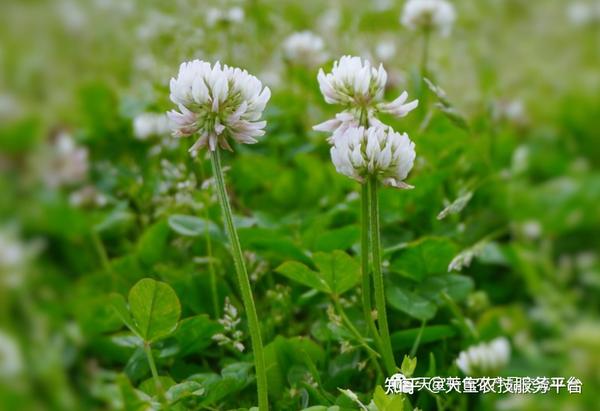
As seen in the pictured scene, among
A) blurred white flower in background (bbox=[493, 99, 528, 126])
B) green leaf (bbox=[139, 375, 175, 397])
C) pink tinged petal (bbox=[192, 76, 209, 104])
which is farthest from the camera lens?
blurred white flower in background (bbox=[493, 99, 528, 126])

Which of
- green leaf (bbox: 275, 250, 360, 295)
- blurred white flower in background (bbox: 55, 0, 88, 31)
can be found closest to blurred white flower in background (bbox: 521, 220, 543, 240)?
green leaf (bbox: 275, 250, 360, 295)

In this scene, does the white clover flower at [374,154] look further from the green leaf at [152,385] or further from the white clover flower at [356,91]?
the green leaf at [152,385]

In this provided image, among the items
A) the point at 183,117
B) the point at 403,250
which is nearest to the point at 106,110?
the point at 403,250

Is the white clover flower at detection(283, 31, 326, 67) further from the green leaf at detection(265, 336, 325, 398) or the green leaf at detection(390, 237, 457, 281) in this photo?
the green leaf at detection(265, 336, 325, 398)

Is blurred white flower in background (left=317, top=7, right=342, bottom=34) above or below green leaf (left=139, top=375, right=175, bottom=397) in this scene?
above

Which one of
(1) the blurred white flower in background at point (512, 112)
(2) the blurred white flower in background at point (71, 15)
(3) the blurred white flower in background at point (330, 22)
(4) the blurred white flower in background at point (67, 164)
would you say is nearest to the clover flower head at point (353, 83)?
(4) the blurred white flower in background at point (67, 164)

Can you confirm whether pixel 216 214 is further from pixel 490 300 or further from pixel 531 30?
pixel 531 30
